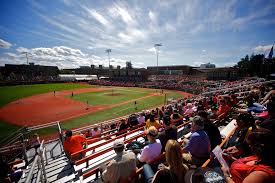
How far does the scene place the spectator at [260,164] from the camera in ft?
5.53

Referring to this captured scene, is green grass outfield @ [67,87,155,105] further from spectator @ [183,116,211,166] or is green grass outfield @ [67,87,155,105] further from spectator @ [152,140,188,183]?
spectator @ [152,140,188,183]

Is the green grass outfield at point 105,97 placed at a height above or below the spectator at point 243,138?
below

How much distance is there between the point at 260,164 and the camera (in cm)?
183

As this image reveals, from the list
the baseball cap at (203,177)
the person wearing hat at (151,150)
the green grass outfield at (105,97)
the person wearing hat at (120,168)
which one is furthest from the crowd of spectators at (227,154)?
the green grass outfield at (105,97)

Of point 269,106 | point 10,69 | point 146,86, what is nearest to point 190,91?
point 146,86

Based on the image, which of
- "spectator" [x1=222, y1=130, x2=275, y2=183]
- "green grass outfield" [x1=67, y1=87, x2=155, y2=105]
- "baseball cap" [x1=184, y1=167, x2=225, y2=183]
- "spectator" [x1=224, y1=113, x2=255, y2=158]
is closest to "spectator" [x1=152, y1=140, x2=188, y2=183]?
"baseball cap" [x1=184, y1=167, x2=225, y2=183]

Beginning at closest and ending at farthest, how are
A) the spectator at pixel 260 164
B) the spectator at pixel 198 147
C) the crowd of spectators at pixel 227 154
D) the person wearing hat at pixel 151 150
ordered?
the spectator at pixel 260 164
the crowd of spectators at pixel 227 154
the spectator at pixel 198 147
the person wearing hat at pixel 151 150

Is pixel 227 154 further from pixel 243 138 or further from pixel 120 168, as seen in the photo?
pixel 120 168

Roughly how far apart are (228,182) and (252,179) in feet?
1.77

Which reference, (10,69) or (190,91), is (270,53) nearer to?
(190,91)

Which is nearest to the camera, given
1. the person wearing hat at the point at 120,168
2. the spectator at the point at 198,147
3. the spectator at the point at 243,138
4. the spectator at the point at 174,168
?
the spectator at the point at 174,168

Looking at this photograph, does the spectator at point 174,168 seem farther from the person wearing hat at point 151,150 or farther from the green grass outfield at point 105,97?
the green grass outfield at point 105,97

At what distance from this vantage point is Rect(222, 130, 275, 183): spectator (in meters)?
1.69

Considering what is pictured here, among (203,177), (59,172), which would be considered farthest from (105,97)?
(203,177)
